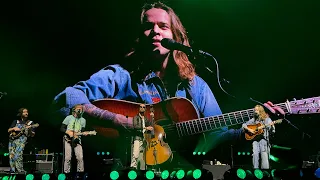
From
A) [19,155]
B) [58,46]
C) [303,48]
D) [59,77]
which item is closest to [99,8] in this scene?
[58,46]

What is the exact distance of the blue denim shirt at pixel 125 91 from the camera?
25.8ft

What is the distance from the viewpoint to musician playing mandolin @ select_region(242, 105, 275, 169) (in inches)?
276

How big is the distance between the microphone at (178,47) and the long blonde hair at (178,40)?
15cm

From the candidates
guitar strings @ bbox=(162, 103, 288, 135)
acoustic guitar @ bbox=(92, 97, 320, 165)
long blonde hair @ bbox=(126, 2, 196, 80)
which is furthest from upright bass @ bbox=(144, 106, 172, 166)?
long blonde hair @ bbox=(126, 2, 196, 80)

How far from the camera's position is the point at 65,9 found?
27.8 feet

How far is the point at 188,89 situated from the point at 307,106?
2.66 m

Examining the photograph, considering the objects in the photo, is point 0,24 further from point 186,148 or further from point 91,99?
point 186,148

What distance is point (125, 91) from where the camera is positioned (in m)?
7.97

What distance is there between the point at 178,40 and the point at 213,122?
211cm

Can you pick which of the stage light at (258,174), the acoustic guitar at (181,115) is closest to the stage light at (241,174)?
the stage light at (258,174)

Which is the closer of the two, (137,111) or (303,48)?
(137,111)

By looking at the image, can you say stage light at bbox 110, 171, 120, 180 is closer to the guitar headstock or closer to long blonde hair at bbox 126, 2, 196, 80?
long blonde hair at bbox 126, 2, 196, 80

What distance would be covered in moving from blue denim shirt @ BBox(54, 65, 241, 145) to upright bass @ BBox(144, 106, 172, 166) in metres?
0.93

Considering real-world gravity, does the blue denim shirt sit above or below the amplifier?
above
